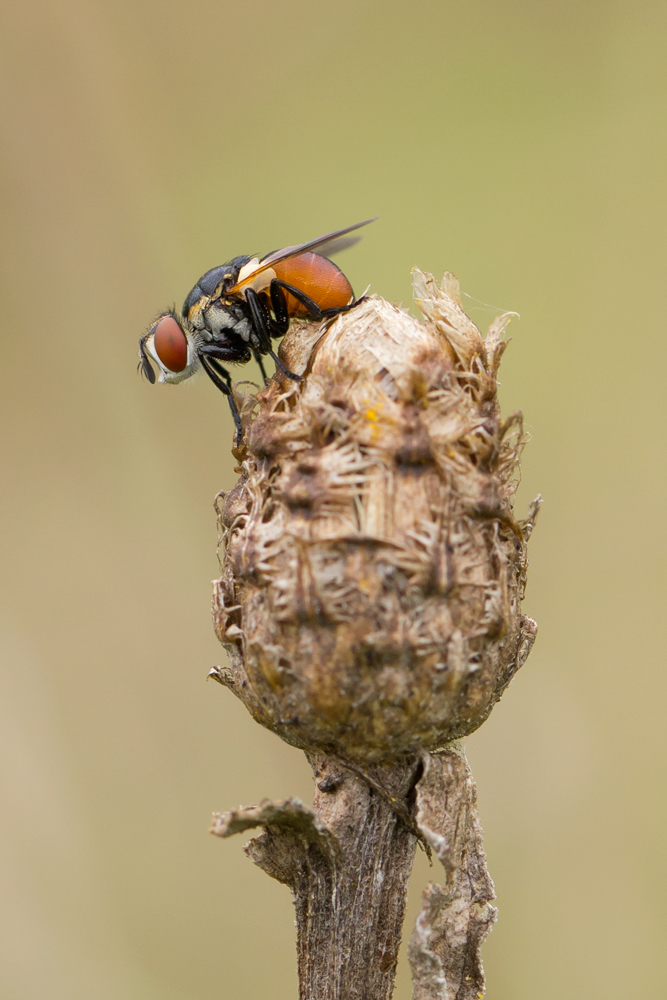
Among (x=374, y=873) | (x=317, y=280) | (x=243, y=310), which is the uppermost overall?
(x=243, y=310)

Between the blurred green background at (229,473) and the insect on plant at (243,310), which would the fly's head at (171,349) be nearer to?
the insect on plant at (243,310)

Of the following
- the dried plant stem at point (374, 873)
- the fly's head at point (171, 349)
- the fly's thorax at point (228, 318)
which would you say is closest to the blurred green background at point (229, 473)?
the fly's head at point (171, 349)

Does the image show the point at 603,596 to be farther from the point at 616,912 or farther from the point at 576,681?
the point at 616,912

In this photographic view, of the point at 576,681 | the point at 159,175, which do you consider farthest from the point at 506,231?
the point at 576,681

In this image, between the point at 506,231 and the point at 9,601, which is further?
the point at 506,231

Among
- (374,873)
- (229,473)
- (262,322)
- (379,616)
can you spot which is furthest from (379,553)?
(229,473)

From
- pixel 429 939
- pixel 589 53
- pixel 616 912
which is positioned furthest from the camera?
pixel 589 53

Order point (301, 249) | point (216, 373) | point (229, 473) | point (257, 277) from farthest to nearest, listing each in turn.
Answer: point (229, 473) < point (216, 373) < point (257, 277) < point (301, 249)

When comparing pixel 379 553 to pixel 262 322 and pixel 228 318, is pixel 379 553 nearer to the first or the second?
pixel 262 322

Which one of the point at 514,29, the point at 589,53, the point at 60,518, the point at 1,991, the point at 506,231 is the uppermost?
the point at 514,29
